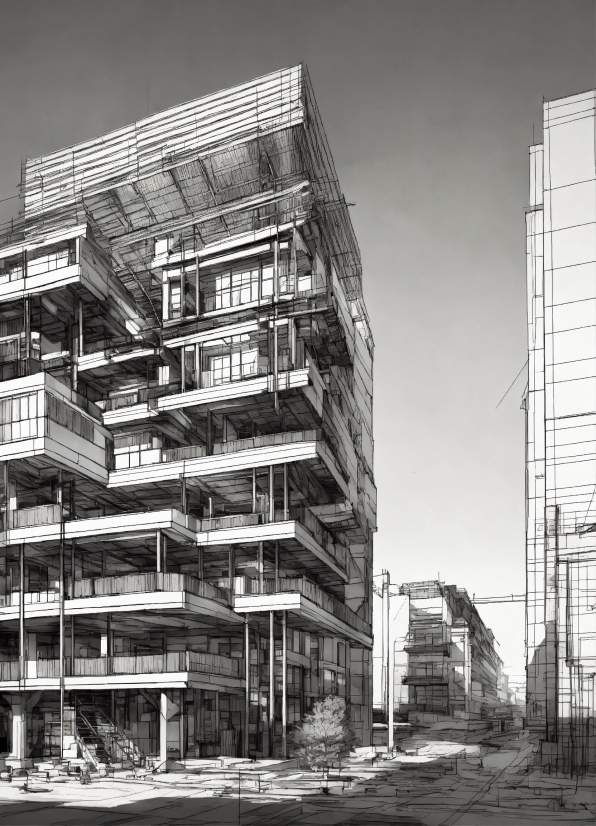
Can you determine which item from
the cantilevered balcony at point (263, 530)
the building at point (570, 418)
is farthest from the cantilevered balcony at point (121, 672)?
the building at point (570, 418)

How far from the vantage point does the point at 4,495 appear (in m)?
65.3

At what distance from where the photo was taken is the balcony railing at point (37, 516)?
64.5 meters

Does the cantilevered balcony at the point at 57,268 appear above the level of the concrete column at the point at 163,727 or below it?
above

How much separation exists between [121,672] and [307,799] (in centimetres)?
2269

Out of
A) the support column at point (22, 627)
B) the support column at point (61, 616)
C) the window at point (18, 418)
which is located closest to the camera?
the support column at point (61, 616)

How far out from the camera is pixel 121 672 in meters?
60.0

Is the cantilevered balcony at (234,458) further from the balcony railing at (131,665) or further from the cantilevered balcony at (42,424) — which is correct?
the balcony railing at (131,665)

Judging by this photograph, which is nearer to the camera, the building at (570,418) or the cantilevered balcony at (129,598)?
the building at (570,418)

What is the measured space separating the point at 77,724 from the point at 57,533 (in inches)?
497

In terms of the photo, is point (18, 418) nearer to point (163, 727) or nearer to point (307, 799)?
point (163, 727)

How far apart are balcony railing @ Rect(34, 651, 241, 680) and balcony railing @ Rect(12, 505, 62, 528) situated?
9277 millimetres

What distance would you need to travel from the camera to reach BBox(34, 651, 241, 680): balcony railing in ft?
194

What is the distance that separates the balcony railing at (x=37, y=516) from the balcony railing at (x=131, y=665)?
9.28 metres

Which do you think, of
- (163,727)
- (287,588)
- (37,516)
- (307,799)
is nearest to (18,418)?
(37,516)
